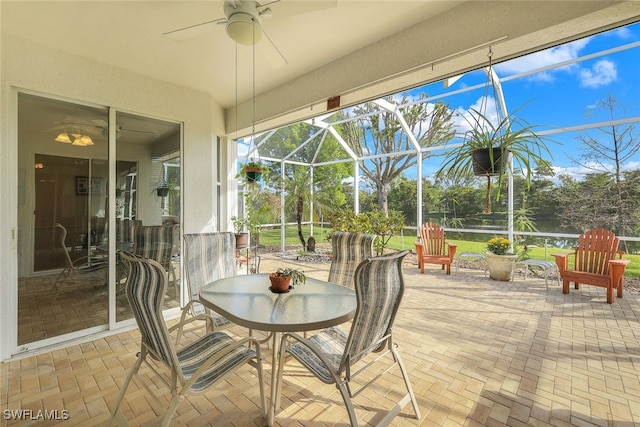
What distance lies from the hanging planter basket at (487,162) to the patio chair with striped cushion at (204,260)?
2.34 metres

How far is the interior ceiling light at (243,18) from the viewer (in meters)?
1.88

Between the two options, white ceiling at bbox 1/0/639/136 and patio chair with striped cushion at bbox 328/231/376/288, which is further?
patio chair with striped cushion at bbox 328/231/376/288

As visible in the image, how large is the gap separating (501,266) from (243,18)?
5.60 meters

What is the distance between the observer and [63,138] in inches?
115

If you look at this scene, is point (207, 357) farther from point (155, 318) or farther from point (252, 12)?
point (252, 12)

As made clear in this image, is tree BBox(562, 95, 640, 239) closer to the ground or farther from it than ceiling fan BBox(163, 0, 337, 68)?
closer to the ground

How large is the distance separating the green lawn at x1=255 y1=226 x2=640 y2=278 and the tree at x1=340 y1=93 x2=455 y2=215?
38.0 inches

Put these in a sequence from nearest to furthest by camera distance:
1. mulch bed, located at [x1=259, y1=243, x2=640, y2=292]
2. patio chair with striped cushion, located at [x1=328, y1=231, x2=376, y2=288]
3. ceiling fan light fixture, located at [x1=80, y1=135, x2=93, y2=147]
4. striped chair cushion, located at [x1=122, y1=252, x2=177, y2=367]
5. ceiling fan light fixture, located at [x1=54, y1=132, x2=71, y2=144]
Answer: striped chair cushion, located at [x1=122, y1=252, x2=177, y2=367], patio chair with striped cushion, located at [x1=328, y1=231, x2=376, y2=288], ceiling fan light fixture, located at [x1=54, y1=132, x2=71, y2=144], ceiling fan light fixture, located at [x1=80, y1=135, x2=93, y2=147], mulch bed, located at [x1=259, y1=243, x2=640, y2=292]

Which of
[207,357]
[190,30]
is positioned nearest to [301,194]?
[190,30]

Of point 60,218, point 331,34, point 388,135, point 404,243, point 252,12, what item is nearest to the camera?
point 252,12

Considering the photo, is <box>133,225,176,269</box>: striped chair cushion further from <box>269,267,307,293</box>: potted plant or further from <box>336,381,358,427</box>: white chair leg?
<box>336,381,358,427</box>: white chair leg

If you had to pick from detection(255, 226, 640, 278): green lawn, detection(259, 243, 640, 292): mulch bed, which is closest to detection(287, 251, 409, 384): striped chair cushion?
detection(255, 226, 640, 278): green lawn

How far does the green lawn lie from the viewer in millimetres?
5004

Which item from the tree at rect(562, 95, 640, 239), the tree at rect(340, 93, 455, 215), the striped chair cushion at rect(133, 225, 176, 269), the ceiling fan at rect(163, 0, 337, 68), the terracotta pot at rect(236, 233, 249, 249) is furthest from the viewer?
the tree at rect(340, 93, 455, 215)
